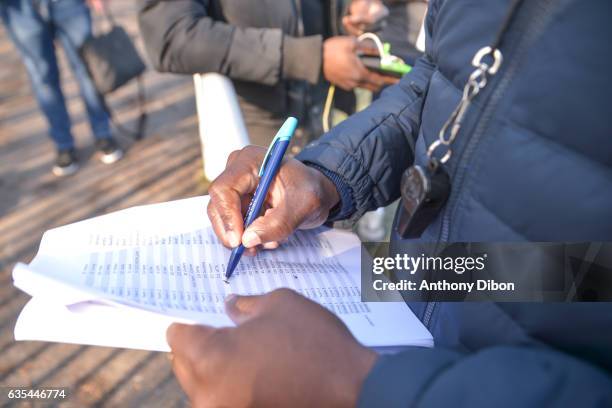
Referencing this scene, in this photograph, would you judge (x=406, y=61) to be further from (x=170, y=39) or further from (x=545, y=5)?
(x=545, y=5)

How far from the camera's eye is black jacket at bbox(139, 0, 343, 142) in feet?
4.57

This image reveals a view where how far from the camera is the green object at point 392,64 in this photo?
1.38m

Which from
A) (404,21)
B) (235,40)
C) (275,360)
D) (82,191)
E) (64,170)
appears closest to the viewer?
(275,360)

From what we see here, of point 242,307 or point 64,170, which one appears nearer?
point 242,307

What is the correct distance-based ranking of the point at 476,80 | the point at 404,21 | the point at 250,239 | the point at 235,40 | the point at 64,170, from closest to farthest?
the point at 476,80 < the point at 250,239 < the point at 235,40 < the point at 404,21 < the point at 64,170

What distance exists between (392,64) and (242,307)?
1.04m

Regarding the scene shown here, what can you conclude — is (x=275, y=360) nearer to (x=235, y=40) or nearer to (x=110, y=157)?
(x=235, y=40)

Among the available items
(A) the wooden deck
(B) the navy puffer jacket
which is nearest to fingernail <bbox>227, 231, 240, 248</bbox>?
(B) the navy puffer jacket

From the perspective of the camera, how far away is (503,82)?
59cm

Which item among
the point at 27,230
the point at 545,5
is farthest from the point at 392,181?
the point at 27,230

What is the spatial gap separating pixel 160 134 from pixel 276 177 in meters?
2.63

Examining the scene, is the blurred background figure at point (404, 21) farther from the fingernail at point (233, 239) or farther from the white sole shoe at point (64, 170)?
the white sole shoe at point (64, 170)

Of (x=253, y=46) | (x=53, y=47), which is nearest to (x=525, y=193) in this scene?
(x=253, y=46)

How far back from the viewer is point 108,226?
76 cm
